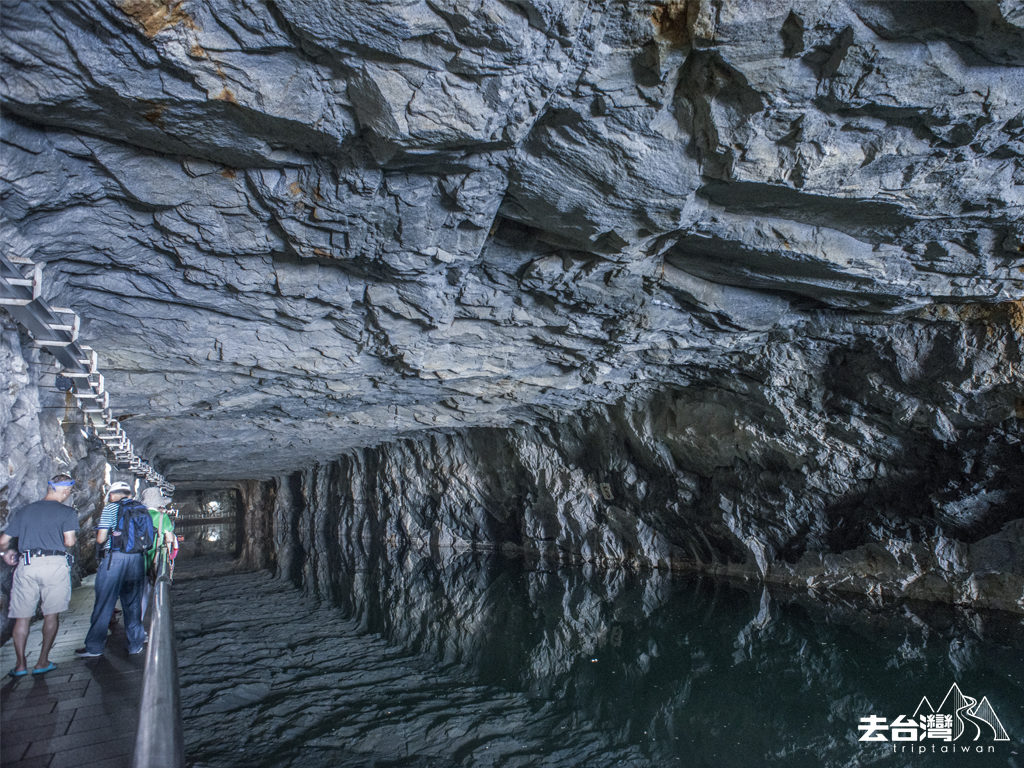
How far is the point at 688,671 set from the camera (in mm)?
6836

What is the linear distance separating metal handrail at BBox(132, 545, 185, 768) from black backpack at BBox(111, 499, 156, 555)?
2.96 meters

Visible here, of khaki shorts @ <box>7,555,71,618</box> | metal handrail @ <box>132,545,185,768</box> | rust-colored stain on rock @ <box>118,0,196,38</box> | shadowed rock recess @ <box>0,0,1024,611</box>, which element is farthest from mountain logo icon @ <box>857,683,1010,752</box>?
rust-colored stain on rock @ <box>118,0,196,38</box>

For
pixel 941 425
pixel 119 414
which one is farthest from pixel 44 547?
pixel 941 425

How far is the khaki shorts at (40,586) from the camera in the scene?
4.36 meters

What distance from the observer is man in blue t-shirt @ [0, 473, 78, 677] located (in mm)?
4387

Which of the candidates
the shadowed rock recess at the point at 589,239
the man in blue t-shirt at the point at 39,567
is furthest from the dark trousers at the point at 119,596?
the shadowed rock recess at the point at 589,239

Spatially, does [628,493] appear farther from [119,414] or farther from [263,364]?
[119,414]

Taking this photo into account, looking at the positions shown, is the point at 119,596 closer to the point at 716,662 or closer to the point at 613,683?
the point at 613,683

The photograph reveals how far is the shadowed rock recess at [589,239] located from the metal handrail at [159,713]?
3.31m

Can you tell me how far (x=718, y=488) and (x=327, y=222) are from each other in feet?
31.7

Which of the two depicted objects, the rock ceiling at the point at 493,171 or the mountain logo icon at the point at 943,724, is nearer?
the rock ceiling at the point at 493,171

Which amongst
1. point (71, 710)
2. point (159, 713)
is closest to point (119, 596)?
point (71, 710)

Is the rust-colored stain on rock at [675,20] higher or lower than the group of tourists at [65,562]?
higher

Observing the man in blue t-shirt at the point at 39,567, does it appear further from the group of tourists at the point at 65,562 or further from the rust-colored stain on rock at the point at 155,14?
the rust-colored stain on rock at the point at 155,14
